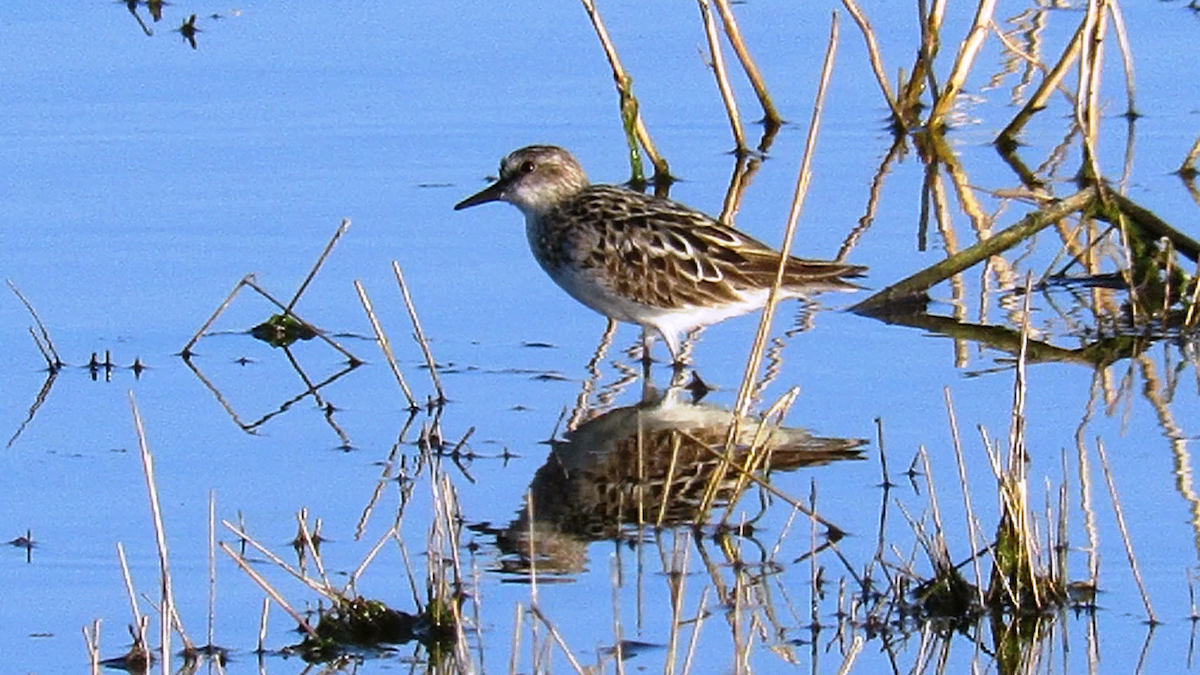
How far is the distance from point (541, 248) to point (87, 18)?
5.48 metres

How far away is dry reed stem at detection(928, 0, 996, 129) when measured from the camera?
39.8 feet

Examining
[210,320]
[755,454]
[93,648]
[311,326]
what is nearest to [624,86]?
[311,326]

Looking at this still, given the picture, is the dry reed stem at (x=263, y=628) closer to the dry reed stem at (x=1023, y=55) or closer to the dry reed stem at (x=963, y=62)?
the dry reed stem at (x=1023, y=55)

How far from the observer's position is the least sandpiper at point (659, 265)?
959 cm

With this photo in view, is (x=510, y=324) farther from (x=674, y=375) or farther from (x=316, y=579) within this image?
(x=316, y=579)

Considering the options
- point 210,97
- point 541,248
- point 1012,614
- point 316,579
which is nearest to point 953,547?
point 1012,614

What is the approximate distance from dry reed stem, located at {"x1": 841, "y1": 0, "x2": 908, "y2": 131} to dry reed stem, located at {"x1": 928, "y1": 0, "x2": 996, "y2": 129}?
0.17 m

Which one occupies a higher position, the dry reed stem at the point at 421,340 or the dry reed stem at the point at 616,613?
the dry reed stem at the point at 421,340

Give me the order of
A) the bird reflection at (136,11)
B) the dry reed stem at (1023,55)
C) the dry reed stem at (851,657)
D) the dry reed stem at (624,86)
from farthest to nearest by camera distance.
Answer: the bird reflection at (136,11)
the dry reed stem at (624,86)
the dry reed stem at (1023,55)
the dry reed stem at (851,657)

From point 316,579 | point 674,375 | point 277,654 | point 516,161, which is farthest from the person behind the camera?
point 516,161

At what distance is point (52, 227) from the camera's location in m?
11.4

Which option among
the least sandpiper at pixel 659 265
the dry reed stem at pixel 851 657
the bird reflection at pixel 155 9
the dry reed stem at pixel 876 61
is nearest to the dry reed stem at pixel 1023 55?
the dry reed stem at pixel 876 61

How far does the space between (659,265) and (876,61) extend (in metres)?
3.32

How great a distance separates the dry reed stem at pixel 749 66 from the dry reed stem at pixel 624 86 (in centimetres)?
56
